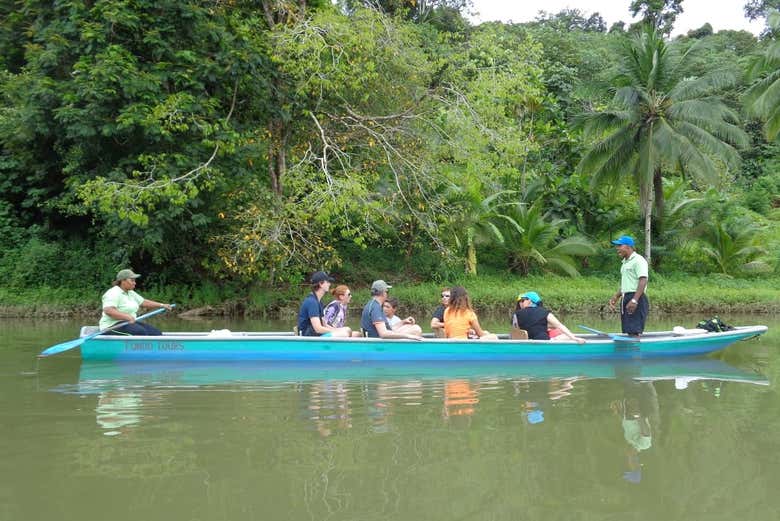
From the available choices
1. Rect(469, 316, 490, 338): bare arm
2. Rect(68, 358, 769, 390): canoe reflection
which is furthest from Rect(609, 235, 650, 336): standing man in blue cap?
Rect(469, 316, 490, 338): bare arm

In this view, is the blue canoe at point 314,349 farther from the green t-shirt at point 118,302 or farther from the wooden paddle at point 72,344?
the green t-shirt at point 118,302

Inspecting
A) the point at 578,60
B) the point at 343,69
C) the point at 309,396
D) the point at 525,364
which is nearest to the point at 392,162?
the point at 343,69

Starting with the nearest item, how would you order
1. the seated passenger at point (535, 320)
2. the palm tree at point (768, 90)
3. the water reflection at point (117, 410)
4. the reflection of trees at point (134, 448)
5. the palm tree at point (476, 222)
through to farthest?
the reflection of trees at point (134, 448) < the water reflection at point (117, 410) < the seated passenger at point (535, 320) < the palm tree at point (768, 90) < the palm tree at point (476, 222)

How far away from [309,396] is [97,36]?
10.0m

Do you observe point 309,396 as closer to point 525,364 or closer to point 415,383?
point 415,383

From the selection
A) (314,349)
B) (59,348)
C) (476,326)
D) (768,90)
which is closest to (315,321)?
(314,349)

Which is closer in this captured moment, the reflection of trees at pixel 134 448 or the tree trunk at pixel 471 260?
the reflection of trees at pixel 134 448

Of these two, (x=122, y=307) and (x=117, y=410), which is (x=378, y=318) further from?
(x=117, y=410)

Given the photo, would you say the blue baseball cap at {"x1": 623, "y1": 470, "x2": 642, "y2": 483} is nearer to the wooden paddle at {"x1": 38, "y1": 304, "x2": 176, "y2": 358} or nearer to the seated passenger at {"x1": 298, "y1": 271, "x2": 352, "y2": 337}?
the seated passenger at {"x1": 298, "y1": 271, "x2": 352, "y2": 337}

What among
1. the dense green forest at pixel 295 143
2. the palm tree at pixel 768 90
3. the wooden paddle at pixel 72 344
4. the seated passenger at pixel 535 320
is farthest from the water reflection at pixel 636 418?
the palm tree at pixel 768 90

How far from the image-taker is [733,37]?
38531 mm

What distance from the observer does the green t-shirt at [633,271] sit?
902 cm

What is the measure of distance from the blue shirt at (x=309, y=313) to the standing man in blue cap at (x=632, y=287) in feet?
12.0

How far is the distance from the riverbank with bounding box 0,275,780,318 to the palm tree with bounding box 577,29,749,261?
3.04m
